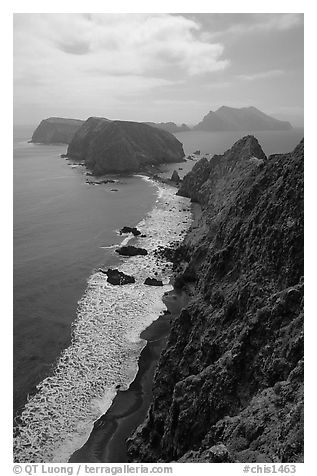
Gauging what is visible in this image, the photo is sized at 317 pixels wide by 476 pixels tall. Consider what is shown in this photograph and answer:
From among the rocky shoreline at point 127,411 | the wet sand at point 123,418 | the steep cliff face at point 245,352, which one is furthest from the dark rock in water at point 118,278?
the steep cliff face at point 245,352

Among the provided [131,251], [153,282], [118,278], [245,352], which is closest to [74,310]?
[118,278]

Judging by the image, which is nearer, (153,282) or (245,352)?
(245,352)

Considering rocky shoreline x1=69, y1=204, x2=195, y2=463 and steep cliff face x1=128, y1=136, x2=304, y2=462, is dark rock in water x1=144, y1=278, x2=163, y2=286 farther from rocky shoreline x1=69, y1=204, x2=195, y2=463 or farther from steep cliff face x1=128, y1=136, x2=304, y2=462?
steep cliff face x1=128, y1=136, x2=304, y2=462

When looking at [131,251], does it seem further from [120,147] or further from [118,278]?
[120,147]

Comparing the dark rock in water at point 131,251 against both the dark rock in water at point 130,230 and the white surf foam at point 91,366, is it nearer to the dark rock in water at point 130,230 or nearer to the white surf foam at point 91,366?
the white surf foam at point 91,366

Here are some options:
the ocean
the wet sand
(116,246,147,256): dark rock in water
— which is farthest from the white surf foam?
(116,246,147,256): dark rock in water
